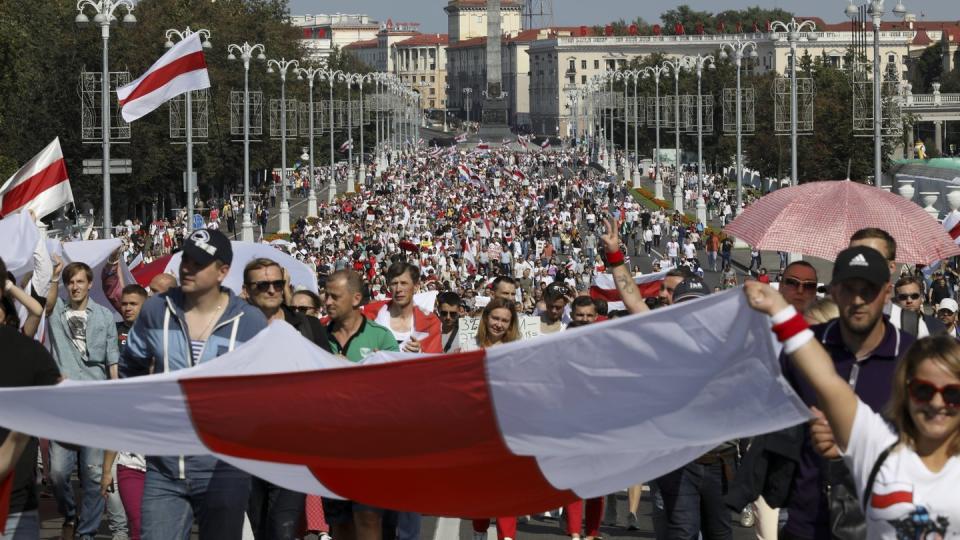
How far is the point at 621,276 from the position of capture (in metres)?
8.34

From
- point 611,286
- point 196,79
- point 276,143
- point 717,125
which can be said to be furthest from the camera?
point 717,125

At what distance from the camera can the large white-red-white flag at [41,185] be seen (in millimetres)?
17719

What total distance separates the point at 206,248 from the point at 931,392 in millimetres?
3243

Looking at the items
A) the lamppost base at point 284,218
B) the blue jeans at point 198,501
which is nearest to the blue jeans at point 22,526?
the blue jeans at point 198,501

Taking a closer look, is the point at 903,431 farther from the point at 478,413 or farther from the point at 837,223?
the point at 837,223

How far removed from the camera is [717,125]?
10625cm

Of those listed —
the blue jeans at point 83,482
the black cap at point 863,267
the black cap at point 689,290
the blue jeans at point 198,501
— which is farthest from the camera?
the blue jeans at point 83,482

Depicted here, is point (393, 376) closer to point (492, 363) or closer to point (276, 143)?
point (492, 363)

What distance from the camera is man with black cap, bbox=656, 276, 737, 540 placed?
8695mm

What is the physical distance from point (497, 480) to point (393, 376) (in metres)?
0.50

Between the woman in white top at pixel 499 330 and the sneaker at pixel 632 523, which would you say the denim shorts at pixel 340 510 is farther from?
the sneaker at pixel 632 523

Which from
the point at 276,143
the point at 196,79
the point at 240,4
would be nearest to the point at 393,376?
the point at 196,79

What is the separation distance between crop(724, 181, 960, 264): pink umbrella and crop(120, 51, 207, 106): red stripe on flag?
22.8 m

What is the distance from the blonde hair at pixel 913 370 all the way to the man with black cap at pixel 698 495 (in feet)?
11.4
